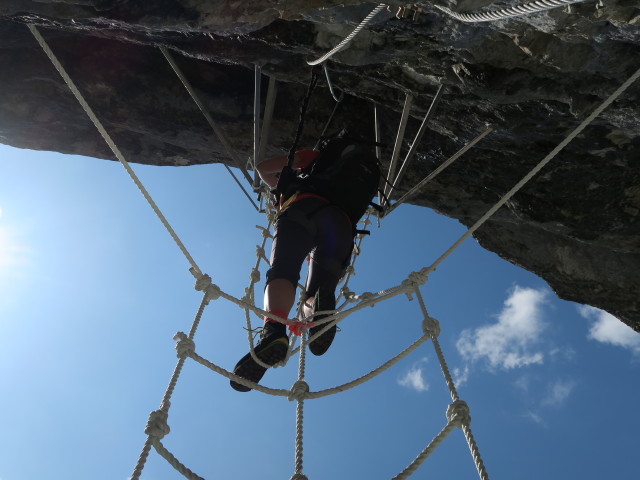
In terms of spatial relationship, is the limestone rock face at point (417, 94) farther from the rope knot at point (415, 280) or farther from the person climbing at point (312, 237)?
the rope knot at point (415, 280)

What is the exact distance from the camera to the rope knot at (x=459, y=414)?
8.05 feet

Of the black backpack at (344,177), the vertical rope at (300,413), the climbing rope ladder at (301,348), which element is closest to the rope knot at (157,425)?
the climbing rope ladder at (301,348)

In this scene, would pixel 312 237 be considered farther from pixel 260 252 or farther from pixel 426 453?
pixel 426 453

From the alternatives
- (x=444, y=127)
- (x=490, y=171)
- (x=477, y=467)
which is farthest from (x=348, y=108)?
(x=477, y=467)

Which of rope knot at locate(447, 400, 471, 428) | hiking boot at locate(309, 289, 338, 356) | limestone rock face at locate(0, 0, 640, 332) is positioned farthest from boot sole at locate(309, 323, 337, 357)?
limestone rock face at locate(0, 0, 640, 332)

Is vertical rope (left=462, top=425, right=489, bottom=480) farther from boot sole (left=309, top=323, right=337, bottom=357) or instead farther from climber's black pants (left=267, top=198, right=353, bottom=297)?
climber's black pants (left=267, top=198, right=353, bottom=297)

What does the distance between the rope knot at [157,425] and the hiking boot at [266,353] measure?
0.73 metres

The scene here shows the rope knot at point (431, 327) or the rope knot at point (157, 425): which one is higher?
the rope knot at point (431, 327)

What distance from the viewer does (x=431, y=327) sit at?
9.93 feet

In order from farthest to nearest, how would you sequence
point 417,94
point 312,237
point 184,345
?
1. point 417,94
2. point 312,237
3. point 184,345

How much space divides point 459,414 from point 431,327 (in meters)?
0.63

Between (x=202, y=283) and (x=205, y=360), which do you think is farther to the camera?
(x=202, y=283)

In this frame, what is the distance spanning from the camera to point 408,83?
4367mm

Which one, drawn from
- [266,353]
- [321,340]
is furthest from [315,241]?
[266,353]
